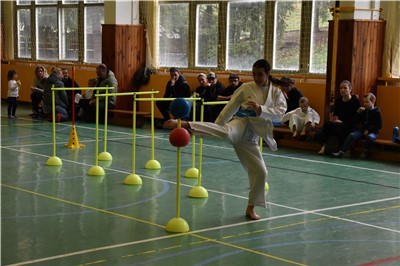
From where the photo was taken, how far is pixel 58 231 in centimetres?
642

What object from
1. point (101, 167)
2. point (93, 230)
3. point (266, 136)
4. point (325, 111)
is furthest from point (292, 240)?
point (325, 111)

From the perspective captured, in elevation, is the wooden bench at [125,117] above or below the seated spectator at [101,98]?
below

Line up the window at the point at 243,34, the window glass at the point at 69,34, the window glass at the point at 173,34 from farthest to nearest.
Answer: the window glass at the point at 69,34 → the window glass at the point at 173,34 → the window at the point at 243,34

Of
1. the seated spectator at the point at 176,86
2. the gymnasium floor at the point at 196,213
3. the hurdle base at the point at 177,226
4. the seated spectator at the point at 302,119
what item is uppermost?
the seated spectator at the point at 176,86

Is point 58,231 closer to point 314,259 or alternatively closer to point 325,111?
point 314,259

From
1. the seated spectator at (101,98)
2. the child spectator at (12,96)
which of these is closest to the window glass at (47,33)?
the child spectator at (12,96)

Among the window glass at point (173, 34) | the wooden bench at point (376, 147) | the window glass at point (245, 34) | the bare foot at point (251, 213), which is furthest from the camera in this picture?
the window glass at point (173, 34)

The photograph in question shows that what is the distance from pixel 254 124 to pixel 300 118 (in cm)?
Result: 602

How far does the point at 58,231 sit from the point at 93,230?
1.06 ft

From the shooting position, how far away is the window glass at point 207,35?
16.2 metres

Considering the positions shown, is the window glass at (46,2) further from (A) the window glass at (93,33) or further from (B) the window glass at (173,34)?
(B) the window glass at (173,34)

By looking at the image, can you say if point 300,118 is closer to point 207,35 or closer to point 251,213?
point 207,35

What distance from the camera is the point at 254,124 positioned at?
7.06 m

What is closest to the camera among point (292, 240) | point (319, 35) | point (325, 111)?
point (292, 240)
